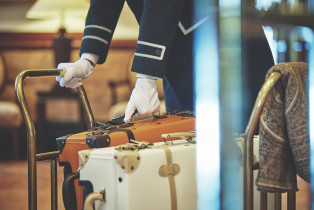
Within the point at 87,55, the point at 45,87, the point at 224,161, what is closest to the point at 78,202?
the point at 87,55

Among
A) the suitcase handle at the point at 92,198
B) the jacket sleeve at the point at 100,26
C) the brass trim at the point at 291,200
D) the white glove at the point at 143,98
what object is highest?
the jacket sleeve at the point at 100,26

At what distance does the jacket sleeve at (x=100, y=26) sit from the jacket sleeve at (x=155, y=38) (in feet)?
0.90

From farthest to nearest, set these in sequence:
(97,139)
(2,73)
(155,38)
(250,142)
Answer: (2,73) < (155,38) < (97,139) < (250,142)

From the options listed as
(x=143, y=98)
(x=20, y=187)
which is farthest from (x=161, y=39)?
(x=20, y=187)

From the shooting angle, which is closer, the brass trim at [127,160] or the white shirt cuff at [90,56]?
the brass trim at [127,160]

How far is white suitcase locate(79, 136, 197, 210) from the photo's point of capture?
0.88 meters

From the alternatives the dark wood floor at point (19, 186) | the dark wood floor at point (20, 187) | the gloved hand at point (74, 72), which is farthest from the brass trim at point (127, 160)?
the dark wood floor at point (19, 186)

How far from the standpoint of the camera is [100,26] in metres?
1.43

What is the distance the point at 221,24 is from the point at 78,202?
2.71 ft

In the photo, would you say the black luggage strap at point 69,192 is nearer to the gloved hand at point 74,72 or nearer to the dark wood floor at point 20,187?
the gloved hand at point 74,72

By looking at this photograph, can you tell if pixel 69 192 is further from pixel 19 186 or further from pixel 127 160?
pixel 19 186

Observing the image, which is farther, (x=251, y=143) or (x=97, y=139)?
(x=97, y=139)

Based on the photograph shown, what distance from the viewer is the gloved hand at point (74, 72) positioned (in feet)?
4.28

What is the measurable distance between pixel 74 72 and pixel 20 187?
189 cm
